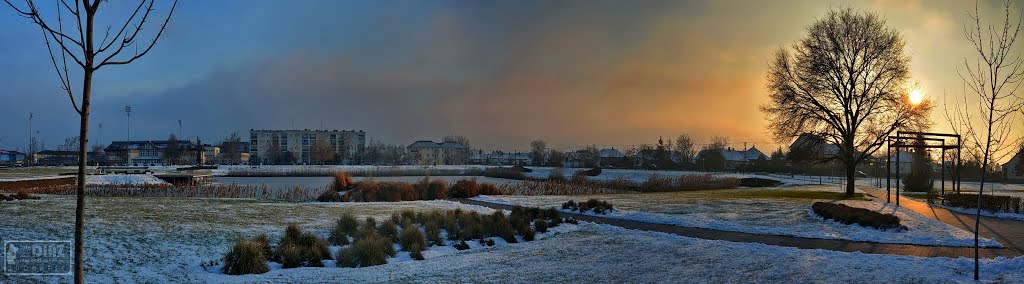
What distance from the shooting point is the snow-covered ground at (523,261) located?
9.15 meters

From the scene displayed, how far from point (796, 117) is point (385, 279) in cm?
2567

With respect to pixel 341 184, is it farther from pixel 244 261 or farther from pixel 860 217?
pixel 860 217

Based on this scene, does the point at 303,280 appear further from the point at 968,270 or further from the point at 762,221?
the point at 762,221

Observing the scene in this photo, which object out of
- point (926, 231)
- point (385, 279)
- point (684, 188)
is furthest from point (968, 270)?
point (684, 188)

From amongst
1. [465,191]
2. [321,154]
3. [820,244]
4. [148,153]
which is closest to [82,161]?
[820,244]

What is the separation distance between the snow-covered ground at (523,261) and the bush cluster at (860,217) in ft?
14.1

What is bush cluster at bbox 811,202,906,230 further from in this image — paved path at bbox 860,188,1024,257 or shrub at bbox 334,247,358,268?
shrub at bbox 334,247,358,268

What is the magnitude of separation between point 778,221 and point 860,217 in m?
2.16

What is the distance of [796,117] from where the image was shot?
29.2 m

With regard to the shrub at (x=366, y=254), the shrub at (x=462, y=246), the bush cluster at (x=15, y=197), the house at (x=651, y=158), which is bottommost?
the shrub at (x=462, y=246)

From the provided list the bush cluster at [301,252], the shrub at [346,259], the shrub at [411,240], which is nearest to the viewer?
the bush cluster at [301,252]

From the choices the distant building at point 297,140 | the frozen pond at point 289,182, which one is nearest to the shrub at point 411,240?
the frozen pond at point 289,182

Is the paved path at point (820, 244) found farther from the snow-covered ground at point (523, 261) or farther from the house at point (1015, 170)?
the house at point (1015, 170)

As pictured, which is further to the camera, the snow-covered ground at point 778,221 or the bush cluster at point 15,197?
the bush cluster at point 15,197
